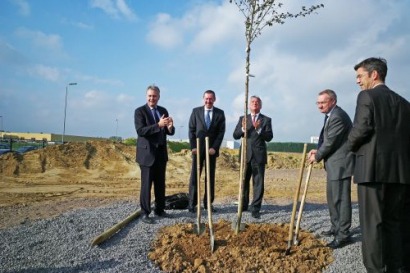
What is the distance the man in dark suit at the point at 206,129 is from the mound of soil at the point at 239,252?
4.98ft

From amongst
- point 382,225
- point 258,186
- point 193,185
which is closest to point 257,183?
point 258,186

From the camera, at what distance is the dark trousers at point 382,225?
384 centimetres

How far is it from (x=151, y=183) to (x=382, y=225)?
418 cm

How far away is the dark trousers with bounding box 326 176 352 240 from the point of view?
5211 millimetres

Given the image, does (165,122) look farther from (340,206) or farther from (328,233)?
(328,233)

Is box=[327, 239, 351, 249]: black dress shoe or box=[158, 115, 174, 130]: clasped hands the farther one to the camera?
box=[158, 115, 174, 130]: clasped hands

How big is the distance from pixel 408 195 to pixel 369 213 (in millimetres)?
853

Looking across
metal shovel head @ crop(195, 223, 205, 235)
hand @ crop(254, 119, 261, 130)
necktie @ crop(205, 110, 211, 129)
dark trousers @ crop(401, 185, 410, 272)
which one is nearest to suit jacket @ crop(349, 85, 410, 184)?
dark trousers @ crop(401, 185, 410, 272)

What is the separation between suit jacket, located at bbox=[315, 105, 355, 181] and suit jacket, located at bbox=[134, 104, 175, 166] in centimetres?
285

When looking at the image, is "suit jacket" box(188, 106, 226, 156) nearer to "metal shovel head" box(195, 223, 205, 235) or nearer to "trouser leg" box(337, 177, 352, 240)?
"metal shovel head" box(195, 223, 205, 235)

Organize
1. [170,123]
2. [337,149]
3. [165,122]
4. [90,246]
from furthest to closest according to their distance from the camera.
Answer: [170,123] < [165,122] < [337,149] < [90,246]

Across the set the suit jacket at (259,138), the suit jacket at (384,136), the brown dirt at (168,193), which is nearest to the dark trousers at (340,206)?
the brown dirt at (168,193)

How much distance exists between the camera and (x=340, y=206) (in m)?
5.34

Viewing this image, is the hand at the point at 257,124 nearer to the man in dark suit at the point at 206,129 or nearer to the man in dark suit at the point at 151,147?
the man in dark suit at the point at 206,129
